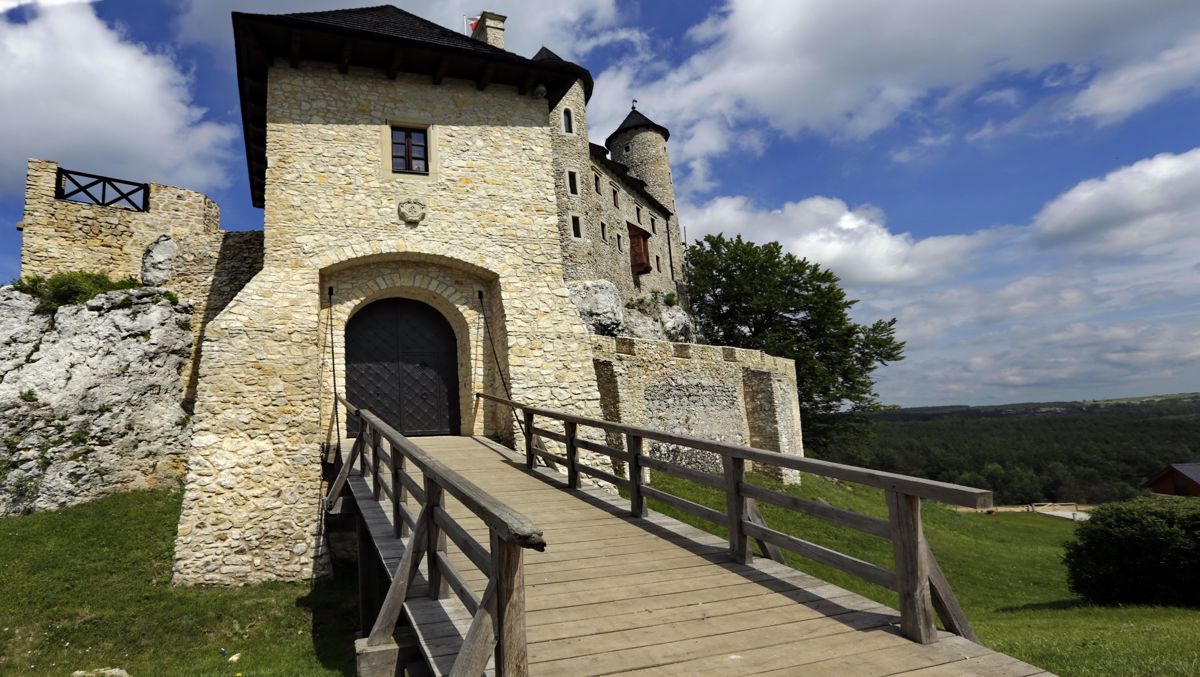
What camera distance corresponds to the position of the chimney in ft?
74.8

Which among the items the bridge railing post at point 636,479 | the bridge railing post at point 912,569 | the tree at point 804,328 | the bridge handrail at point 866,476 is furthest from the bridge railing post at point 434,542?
the tree at point 804,328

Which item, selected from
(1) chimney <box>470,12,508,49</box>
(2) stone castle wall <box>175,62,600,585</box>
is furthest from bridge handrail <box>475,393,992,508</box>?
(1) chimney <box>470,12,508,49</box>

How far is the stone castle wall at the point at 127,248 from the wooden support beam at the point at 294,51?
5.25 meters

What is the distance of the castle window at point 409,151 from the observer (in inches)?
411

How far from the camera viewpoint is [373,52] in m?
10.0

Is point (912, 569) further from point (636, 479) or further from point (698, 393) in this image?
point (698, 393)

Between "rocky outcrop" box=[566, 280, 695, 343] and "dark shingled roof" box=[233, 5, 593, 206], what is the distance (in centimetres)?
1057

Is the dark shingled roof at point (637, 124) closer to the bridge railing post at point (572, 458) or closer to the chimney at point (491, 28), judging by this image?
the chimney at point (491, 28)

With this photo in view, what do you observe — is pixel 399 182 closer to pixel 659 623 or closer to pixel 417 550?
pixel 417 550

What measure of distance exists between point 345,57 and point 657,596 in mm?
9404

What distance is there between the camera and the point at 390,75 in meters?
10.4

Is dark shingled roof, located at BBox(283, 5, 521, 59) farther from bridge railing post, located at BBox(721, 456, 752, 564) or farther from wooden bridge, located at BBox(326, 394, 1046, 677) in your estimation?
bridge railing post, located at BBox(721, 456, 752, 564)

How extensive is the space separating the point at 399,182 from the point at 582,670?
8986mm

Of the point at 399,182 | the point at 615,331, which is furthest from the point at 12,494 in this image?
the point at 615,331
